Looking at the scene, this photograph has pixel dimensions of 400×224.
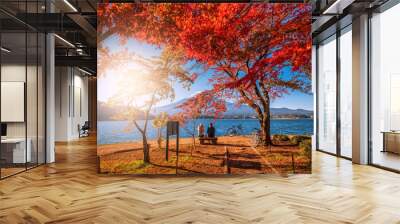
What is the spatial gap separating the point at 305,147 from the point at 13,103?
5.14m

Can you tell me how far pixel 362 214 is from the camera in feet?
12.7

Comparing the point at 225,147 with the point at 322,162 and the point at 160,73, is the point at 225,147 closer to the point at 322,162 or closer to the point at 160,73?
the point at 160,73

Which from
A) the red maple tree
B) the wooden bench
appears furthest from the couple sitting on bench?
the red maple tree

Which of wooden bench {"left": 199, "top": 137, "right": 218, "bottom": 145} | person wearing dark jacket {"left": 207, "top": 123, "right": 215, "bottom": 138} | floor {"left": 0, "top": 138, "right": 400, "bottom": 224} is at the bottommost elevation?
floor {"left": 0, "top": 138, "right": 400, "bottom": 224}

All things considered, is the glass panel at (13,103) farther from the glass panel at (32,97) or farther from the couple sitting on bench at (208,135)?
the couple sitting on bench at (208,135)

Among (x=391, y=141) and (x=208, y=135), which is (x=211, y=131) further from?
(x=391, y=141)

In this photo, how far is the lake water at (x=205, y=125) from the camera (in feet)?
20.4

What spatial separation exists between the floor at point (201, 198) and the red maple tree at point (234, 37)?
1295 mm

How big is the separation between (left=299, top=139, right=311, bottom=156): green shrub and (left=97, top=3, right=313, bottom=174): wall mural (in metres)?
0.04

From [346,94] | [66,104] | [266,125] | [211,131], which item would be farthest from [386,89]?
[66,104]

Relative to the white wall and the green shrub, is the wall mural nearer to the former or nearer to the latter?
the green shrub

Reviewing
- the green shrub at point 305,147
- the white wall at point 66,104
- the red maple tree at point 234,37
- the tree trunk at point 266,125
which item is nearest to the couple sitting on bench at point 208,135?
the red maple tree at point 234,37

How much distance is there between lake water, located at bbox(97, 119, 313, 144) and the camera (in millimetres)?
6227

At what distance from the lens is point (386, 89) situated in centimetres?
687
